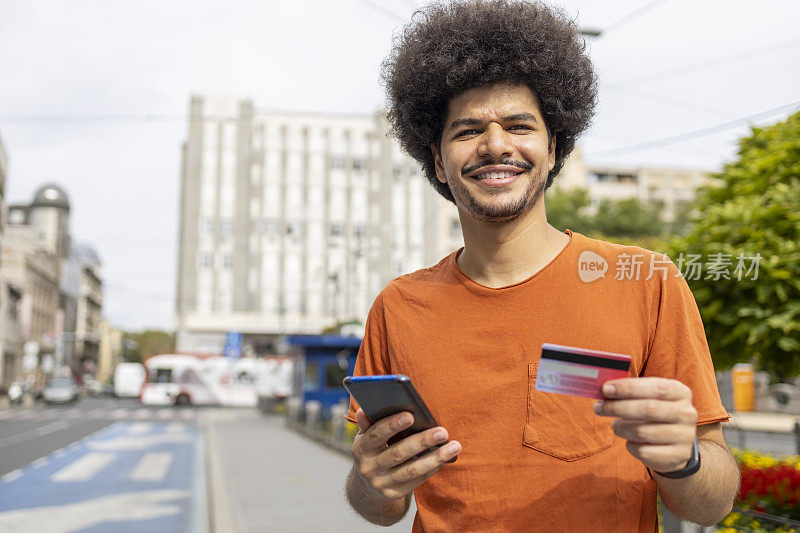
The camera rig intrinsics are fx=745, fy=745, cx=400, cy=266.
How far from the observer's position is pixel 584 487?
5.33ft

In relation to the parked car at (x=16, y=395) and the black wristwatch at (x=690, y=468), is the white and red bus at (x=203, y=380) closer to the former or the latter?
the parked car at (x=16, y=395)

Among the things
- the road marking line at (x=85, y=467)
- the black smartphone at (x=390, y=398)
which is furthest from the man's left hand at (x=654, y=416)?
the road marking line at (x=85, y=467)

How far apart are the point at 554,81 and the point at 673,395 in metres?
1.01

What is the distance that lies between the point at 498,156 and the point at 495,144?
0.03 metres

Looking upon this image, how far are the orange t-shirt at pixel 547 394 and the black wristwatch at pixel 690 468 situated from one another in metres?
0.16

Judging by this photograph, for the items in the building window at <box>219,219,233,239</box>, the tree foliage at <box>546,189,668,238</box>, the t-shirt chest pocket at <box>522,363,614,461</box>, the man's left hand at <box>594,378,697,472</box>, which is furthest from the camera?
the building window at <box>219,219,233,239</box>

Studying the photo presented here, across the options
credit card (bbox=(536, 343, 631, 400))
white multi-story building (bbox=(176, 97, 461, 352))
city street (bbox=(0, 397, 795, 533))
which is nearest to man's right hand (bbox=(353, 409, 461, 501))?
credit card (bbox=(536, 343, 631, 400))

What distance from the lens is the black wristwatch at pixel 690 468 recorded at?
1.37 m

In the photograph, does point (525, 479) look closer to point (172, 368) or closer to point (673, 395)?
point (673, 395)

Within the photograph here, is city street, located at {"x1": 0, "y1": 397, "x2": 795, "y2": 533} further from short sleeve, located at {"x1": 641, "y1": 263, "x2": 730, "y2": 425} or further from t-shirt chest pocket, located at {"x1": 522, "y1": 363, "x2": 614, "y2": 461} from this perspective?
short sleeve, located at {"x1": 641, "y1": 263, "x2": 730, "y2": 425}

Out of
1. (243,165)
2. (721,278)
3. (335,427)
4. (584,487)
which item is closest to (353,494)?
(584,487)

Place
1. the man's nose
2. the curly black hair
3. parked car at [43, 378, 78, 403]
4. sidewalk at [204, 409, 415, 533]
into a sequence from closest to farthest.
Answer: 1. the man's nose
2. the curly black hair
3. sidewalk at [204, 409, 415, 533]
4. parked car at [43, 378, 78, 403]

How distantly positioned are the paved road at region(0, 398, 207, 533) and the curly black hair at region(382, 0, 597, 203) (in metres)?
7.75

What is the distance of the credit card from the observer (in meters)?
1.28
